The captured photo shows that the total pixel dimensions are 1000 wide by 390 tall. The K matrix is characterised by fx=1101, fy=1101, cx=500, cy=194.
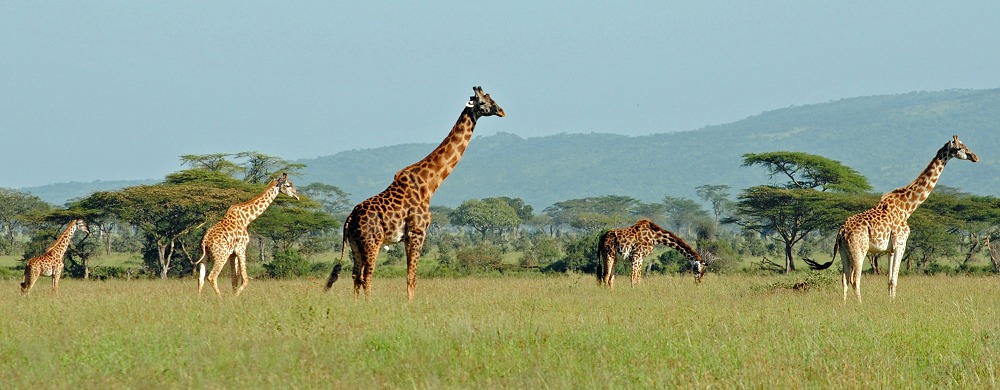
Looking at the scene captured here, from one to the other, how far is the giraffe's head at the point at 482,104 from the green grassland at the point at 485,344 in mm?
2223

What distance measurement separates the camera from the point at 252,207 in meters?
15.5

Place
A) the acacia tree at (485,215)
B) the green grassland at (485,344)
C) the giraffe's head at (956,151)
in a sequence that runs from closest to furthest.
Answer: the green grassland at (485,344) < the giraffe's head at (956,151) < the acacia tree at (485,215)

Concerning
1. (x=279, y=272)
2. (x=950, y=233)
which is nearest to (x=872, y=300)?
(x=279, y=272)

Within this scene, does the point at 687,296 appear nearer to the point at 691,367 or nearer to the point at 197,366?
the point at 691,367

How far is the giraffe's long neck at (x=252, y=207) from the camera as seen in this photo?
584 inches

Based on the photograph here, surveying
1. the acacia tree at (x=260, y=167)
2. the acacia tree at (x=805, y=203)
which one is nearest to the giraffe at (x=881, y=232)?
the acacia tree at (x=805, y=203)

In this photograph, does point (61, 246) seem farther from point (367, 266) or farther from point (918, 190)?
point (918, 190)

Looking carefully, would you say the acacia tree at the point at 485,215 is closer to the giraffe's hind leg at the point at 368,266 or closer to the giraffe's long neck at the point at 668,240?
the giraffe's long neck at the point at 668,240

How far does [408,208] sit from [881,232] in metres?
6.10

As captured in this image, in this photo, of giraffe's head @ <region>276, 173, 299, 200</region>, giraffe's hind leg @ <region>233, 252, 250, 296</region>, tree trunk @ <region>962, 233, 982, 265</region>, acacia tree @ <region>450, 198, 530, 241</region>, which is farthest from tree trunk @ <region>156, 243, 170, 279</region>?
acacia tree @ <region>450, 198, 530, 241</region>

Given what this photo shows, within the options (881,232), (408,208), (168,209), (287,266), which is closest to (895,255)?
(881,232)

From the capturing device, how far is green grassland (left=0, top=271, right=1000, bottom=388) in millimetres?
7578

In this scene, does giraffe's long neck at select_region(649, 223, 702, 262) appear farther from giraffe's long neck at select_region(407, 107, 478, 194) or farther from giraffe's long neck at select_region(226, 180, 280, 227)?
giraffe's long neck at select_region(407, 107, 478, 194)

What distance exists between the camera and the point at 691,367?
8.03 m
